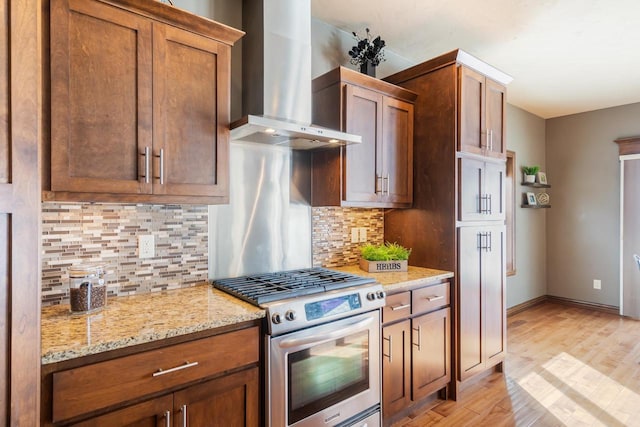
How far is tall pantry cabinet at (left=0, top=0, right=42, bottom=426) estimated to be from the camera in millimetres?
1018

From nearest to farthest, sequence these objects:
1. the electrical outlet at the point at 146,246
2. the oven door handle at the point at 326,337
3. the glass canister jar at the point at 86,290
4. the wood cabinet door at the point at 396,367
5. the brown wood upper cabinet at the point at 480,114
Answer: the glass canister jar at the point at 86,290 → the oven door handle at the point at 326,337 → the electrical outlet at the point at 146,246 → the wood cabinet door at the point at 396,367 → the brown wood upper cabinet at the point at 480,114

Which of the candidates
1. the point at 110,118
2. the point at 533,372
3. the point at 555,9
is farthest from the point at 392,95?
the point at 533,372

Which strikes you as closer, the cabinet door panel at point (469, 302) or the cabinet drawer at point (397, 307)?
the cabinet drawer at point (397, 307)

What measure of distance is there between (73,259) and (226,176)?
834mm

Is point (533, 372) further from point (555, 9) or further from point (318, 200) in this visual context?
point (555, 9)


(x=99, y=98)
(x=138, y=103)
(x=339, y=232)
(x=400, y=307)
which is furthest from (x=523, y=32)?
(x=99, y=98)

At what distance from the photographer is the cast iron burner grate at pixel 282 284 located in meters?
1.77

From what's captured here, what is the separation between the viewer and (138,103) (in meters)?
1.62

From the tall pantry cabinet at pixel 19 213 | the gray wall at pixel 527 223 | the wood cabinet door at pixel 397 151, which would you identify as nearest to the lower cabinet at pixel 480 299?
the wood cabinet door at pixel 397 151

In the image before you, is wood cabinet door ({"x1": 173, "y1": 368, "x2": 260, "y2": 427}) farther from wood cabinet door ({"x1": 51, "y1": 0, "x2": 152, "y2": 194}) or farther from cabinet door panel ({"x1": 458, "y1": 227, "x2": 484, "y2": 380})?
cabinet door panel ({"x1": 458, "y1": 227, "x2": 484, "y2": 380})

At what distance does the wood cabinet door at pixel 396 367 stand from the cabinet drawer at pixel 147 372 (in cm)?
95

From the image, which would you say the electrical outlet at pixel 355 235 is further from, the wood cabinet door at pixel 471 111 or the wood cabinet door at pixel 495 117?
the wood cabinet door at pixel 495 117

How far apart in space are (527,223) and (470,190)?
9.78 feet

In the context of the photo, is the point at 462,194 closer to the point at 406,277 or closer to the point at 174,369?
the point at 406,277
